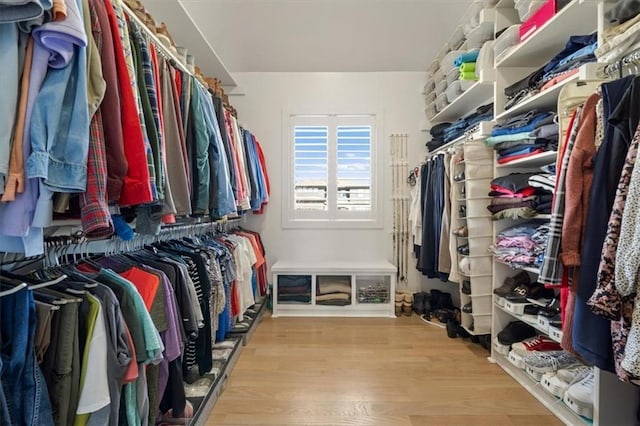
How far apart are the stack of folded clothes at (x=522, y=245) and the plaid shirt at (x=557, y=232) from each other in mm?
485

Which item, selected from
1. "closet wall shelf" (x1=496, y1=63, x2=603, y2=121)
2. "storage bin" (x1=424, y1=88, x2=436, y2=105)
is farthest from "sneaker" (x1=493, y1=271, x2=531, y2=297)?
"storage bin" (x1=424, y1=88, x2=436, y2=105)

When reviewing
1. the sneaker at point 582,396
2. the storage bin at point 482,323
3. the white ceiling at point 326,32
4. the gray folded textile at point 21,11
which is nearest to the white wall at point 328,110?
the white ceiling at point 326,32

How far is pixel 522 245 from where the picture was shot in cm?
194

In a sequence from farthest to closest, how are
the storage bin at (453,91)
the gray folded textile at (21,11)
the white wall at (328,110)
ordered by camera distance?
the white wall at (328,110), the storage bin at (453,91), the gray folded textile at (21,11)

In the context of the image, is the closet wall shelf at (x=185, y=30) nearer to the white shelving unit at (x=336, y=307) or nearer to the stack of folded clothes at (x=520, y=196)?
the white shelving unit at (x=336, y=307)

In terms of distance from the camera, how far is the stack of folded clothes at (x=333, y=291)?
318cm

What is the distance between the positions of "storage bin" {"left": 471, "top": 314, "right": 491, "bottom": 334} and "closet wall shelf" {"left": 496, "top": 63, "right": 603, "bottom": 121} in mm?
1326

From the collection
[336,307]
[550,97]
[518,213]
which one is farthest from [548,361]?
[336,307]

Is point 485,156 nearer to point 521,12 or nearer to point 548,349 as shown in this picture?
point 521,12

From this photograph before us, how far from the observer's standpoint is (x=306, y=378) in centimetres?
203

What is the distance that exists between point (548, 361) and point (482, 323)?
1.68ft

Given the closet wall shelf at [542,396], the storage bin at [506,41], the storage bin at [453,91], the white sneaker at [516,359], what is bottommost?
the closet wall shelf at [542,396]

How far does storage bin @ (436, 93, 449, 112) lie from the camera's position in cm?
300

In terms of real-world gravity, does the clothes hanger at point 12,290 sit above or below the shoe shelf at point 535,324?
above
